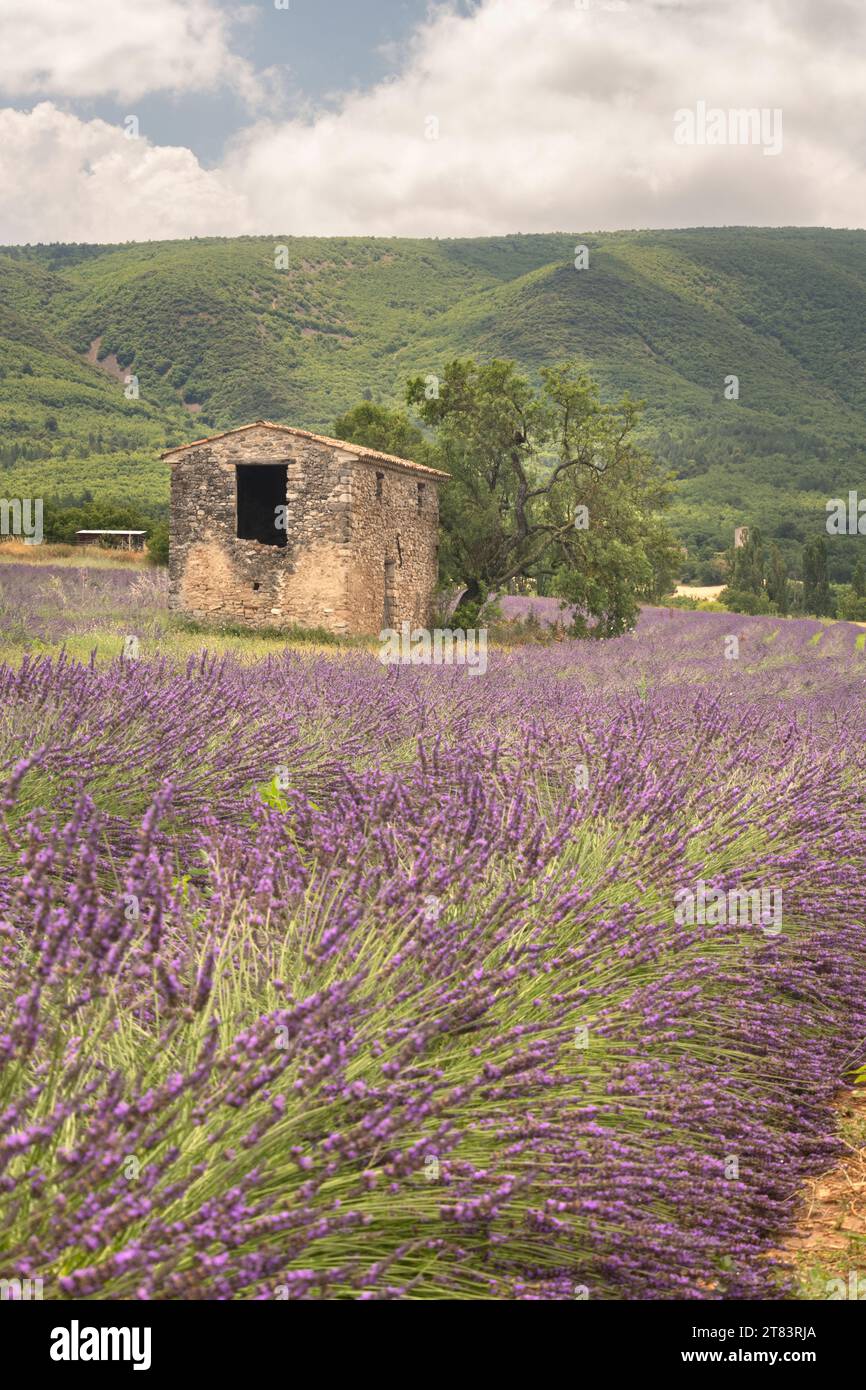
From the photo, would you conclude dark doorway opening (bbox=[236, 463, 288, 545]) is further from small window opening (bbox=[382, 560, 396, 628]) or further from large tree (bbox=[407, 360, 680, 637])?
large tree (bbox=[407, 360, 680, 637])

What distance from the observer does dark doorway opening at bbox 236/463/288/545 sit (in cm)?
2102

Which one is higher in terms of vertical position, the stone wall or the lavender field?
the stone wall

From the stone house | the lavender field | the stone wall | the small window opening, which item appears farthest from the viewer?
the small window opening

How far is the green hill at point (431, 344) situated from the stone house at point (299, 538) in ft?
97.4

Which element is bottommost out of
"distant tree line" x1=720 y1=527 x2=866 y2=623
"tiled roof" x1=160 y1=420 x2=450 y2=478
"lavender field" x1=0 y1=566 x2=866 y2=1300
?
"lavender field" x1=0 y1=566 x2=866 y2=1300

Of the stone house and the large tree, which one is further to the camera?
the large tree

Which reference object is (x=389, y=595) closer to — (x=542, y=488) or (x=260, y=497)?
(x=260, y=497)

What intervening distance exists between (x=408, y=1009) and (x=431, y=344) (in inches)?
4211

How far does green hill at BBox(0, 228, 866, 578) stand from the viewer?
7206 centimetres

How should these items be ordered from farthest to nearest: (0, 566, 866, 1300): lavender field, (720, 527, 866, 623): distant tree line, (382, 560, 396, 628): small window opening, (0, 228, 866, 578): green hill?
(0, 228, 866, 578): green hill
(720, 527, 866, 623): distant tree line
(382, 560, 396, 628): small window opening
(0, 566, 866, 1300): lavender field

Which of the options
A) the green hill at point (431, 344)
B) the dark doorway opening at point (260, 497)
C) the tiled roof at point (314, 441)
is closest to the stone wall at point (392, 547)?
the tiled roof at point (314, 441)

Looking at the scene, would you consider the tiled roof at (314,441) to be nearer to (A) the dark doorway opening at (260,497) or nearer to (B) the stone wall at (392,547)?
(B) the stone wall at (392,547)

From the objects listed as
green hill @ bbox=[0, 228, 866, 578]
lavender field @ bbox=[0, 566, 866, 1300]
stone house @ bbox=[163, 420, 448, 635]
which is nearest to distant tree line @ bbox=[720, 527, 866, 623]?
green hill @ bbox=[0, 228, 866, 578]

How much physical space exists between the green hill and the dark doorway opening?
2770cm
